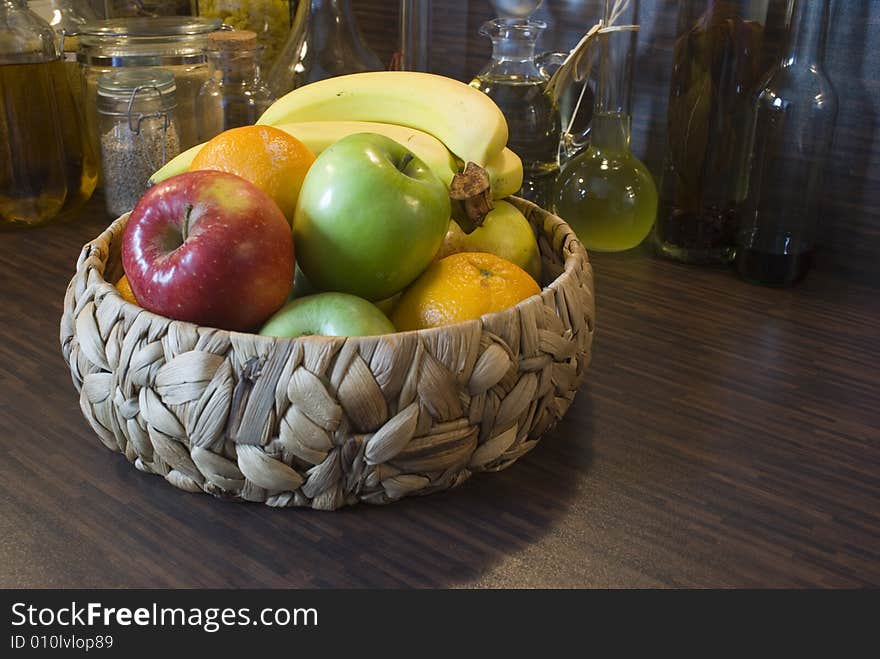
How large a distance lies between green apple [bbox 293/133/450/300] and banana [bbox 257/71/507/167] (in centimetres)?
14

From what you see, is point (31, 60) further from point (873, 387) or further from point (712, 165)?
point (873, 387)

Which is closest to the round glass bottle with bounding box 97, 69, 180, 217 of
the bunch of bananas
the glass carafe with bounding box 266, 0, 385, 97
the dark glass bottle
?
the glass carafe with bounding box 266, 0, 385, 97

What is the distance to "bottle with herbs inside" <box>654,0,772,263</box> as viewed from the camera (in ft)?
2.88

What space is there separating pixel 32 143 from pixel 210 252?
0.63m

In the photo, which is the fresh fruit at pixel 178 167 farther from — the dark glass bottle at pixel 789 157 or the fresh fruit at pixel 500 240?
the dark glass bottle at pixel 789 157

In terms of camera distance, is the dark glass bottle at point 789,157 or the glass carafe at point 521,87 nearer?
the dark glass bottle at point 789,157

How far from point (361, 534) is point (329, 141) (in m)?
0.35

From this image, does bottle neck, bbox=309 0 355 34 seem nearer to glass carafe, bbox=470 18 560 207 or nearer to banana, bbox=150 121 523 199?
glass carafe, bbox=470 18 560 207

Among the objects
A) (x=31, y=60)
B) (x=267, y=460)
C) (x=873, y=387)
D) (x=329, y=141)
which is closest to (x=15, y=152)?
(x=31, y=60)

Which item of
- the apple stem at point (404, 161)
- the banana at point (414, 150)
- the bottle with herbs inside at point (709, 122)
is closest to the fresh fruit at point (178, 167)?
the banana at point (414, 150)

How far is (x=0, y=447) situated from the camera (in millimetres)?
582

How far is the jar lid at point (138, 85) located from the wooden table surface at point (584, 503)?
335 mm

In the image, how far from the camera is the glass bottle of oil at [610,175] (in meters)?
0.93

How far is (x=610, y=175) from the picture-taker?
94 centimetres
